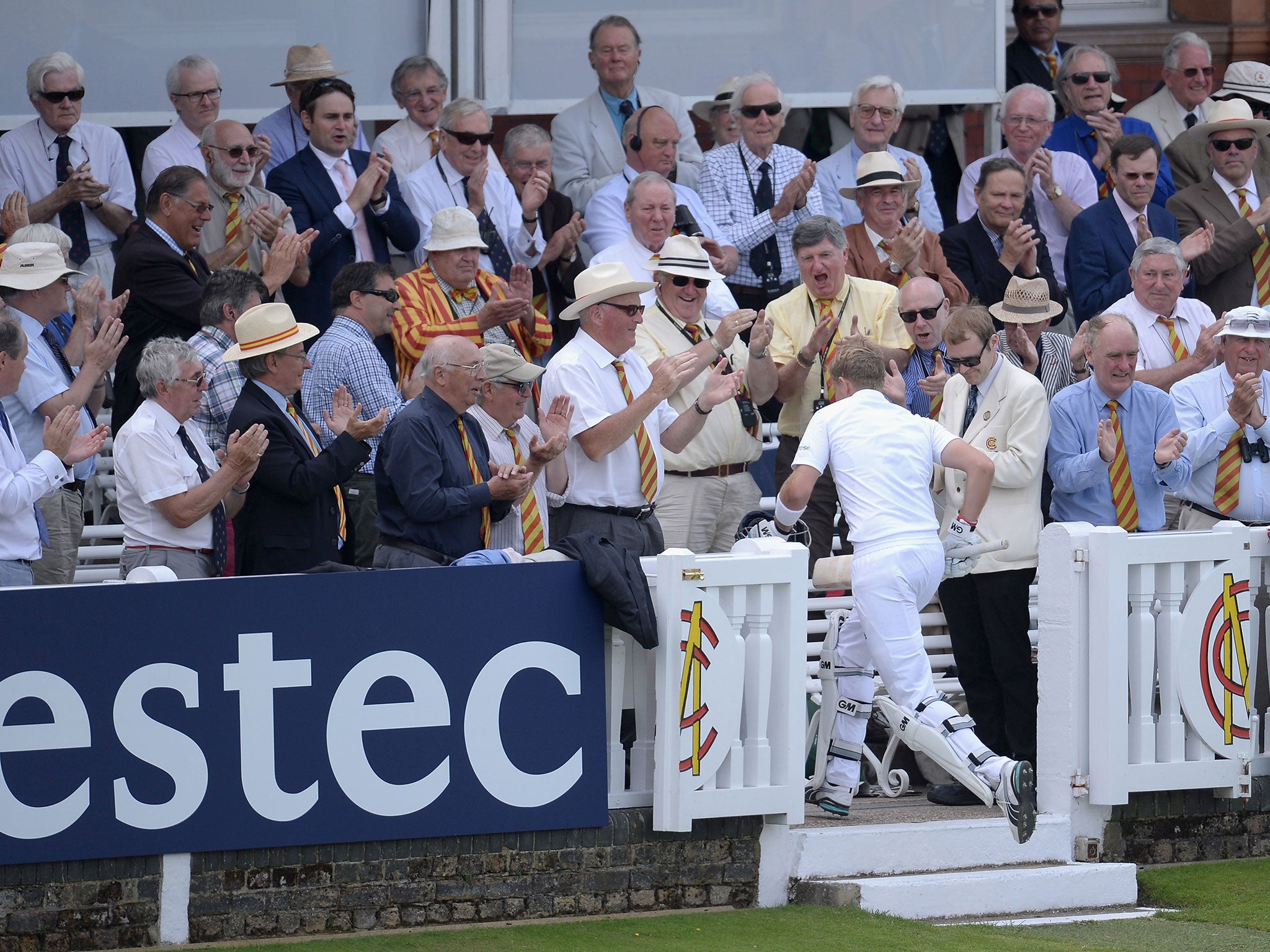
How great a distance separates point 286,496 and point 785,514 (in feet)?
6.38

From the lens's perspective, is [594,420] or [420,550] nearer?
[420,550]

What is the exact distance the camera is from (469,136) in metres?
9.72

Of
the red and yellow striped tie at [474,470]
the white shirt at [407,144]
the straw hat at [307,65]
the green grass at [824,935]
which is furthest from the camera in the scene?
the white shirt at [407,144]

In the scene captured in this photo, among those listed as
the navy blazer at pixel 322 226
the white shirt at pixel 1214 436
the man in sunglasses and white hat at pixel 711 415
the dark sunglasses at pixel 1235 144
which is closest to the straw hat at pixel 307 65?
the navy blazer at pixel 322 226

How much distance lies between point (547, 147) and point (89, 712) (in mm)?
5065

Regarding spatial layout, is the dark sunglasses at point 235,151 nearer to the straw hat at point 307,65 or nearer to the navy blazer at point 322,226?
the navy blazer at point 322,226

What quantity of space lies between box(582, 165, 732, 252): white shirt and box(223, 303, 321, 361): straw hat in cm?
293

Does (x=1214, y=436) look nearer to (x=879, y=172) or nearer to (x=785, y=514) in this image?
(x=785, y=514)

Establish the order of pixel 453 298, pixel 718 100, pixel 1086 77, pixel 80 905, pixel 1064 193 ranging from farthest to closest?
pixel 1086 77 < pixel 718 100 < pixel 1064 193 < pixel 453 298 < pixel 80 905

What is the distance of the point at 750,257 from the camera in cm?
1028

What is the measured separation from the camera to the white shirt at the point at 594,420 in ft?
25.2

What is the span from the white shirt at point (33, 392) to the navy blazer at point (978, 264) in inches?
188

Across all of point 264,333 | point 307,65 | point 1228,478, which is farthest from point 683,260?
point 307,65

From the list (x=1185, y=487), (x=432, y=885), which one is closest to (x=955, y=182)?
(x=1185, y=487)
